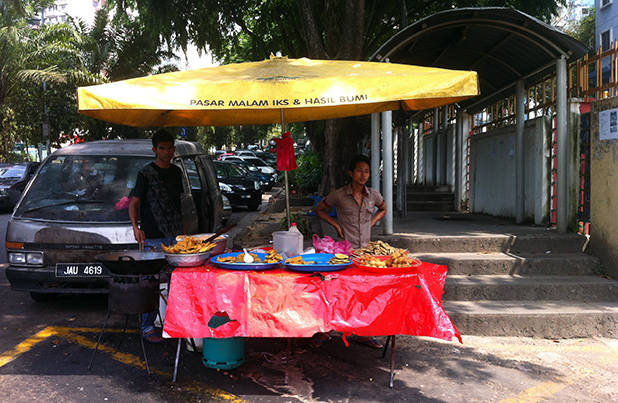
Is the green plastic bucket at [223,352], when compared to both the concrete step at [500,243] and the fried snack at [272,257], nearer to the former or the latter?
the fried snack at [272,257]

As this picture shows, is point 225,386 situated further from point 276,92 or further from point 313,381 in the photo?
point 276,92

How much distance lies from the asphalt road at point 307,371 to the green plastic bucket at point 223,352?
9cm

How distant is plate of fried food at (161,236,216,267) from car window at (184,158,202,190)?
3.28 m

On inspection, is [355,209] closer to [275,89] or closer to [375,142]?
[275,89]

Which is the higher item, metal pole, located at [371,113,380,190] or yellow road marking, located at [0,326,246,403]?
metal pole, located at [371,113,380,190]

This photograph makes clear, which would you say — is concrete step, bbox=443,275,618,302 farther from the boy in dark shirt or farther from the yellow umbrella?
the boy in dark shirt

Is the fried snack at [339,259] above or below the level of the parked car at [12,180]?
below

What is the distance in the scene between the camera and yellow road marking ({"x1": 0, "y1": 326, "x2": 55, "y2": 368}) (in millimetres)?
4805

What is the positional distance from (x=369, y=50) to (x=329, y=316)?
43.1ft

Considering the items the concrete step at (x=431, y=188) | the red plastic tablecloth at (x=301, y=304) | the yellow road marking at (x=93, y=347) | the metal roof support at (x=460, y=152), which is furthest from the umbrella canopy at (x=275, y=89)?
the concrete step at (x=431, y=188)

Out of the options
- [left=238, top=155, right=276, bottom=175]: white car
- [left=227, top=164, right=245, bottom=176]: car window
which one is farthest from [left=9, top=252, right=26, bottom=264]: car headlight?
[left=238, top=155, right=276, bottom=175]: white car

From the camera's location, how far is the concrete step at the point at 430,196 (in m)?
12.2

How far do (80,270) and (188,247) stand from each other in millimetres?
2092

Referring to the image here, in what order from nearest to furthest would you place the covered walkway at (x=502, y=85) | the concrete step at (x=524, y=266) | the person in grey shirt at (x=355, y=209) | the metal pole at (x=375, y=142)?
the person in grey shirt at (x=355, y=209) < the concrete step at (x=524, y=266) < the covered walkway at (x=502, y=85) < the metal pole at (x=375, y=142)
